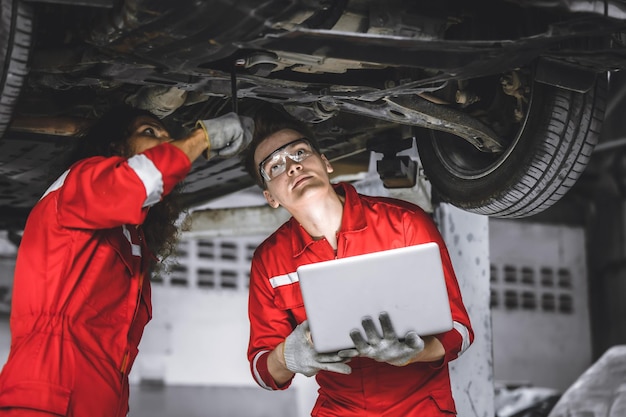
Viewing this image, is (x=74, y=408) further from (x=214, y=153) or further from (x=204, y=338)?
(x=204, y=338)

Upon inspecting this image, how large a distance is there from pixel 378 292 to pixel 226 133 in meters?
0.57

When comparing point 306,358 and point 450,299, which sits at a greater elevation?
point 450,299

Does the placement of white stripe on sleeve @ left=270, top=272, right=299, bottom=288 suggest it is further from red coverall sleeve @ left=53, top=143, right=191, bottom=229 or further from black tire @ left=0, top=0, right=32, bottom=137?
black tire @ left=0, top=0, right=32, bottom=137

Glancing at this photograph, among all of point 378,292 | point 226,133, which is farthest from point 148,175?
point 378,292

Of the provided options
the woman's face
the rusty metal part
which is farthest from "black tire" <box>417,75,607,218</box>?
the rusty metal part

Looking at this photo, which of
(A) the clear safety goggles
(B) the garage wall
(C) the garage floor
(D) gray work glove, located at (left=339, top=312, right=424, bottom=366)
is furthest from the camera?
(B) the garage wall

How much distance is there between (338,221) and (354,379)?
1.54ft

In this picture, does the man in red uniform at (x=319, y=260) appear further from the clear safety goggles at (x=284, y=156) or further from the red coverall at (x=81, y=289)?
the red coverall at (x=81, y=289)

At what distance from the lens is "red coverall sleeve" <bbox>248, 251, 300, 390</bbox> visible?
9.20 feet

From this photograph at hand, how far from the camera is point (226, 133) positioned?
248 cm

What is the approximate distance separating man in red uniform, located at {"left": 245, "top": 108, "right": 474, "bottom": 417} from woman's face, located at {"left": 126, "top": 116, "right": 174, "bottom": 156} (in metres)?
0.41

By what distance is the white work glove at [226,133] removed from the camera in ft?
8.05

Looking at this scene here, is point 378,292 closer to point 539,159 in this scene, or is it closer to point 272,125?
point 539,159

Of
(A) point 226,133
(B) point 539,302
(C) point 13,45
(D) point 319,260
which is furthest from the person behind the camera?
(B) point 539,302
